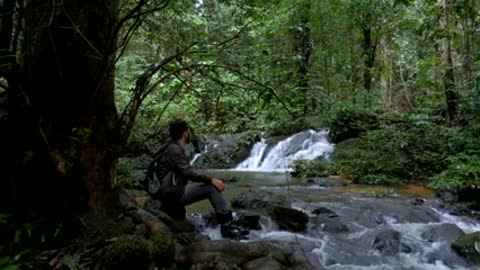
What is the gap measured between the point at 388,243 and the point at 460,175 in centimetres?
456

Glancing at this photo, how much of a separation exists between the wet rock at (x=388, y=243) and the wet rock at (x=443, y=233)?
1.61ft

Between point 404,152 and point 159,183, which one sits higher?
point 404,152

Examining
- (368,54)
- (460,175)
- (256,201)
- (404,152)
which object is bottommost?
(256,201)

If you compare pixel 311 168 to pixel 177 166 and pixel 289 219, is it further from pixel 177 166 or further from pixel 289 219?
pixel 177 166

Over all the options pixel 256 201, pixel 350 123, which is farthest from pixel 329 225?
pixel 350 123

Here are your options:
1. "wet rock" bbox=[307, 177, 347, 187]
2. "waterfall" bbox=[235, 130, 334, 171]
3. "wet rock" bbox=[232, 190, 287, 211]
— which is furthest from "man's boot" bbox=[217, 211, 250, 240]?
"waterfall" bbox=[235, 130, 334, 171]

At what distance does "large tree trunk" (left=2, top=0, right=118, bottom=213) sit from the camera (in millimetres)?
3664

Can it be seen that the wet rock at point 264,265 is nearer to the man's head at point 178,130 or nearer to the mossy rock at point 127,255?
the mossy rock at point 127,255

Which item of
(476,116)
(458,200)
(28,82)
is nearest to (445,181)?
(458,200)

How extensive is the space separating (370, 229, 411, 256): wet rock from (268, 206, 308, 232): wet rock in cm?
100

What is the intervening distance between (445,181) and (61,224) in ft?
26.1

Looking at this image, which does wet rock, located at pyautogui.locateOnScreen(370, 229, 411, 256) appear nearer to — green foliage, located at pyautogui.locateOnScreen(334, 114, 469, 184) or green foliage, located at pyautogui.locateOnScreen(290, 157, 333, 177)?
green foliage, located at pyautogui.locateOnScreen(334, 114, 469, 184)

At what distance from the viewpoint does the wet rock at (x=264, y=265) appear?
3.86 metres

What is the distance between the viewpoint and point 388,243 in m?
5.41
